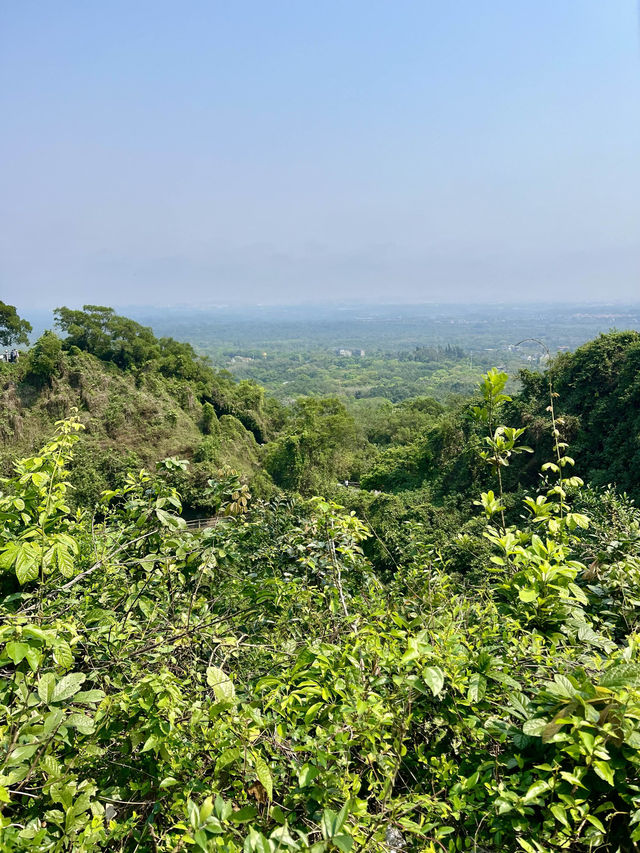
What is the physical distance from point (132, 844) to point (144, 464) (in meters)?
22.1

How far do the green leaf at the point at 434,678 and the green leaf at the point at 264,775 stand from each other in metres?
0.38

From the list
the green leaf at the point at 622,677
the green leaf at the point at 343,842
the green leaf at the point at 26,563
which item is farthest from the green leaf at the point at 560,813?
the green leaf at the point at 26,563

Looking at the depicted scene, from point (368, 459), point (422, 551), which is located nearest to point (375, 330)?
point (368, 459)

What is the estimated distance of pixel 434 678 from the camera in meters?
1.03

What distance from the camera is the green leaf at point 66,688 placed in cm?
103

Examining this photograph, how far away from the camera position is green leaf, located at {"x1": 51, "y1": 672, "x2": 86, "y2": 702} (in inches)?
40.6

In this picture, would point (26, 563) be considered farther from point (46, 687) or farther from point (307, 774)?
point (307, 774)

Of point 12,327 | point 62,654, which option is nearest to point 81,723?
point 62,654

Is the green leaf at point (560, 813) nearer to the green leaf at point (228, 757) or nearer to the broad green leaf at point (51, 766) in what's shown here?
the green leaf at point (228, 757)

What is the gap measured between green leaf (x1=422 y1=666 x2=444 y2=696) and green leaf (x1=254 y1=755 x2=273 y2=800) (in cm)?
38

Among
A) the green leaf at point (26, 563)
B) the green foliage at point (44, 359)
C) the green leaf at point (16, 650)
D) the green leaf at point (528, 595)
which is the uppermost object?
the green foliage at point (44, 359)

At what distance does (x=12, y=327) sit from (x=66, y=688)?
2966 centimetres

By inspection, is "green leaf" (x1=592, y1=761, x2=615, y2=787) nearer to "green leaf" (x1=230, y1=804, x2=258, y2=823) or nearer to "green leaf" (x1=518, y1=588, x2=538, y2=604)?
"green leaf" (x1=518, y1=588, x2=538, y2=604)

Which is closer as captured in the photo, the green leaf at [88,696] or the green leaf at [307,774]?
the green leaf at [307,774]
